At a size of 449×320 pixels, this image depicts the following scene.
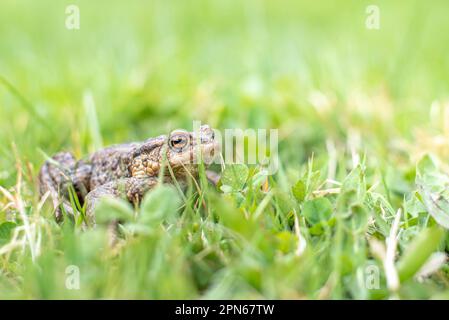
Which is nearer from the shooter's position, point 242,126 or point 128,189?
point 128,189
